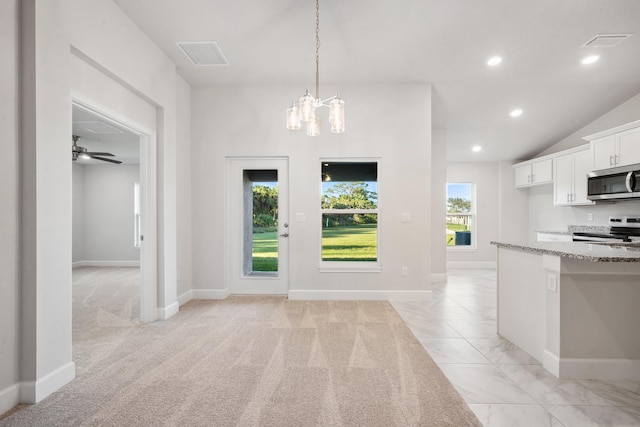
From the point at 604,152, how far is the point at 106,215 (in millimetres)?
9964

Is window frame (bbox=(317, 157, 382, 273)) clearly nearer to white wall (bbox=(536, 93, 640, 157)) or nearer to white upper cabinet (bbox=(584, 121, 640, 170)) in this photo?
white upper cabinet (bbox=(584, 121, 640, 170))

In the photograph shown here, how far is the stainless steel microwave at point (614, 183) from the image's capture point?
13.8 ft

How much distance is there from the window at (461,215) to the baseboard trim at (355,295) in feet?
11.0

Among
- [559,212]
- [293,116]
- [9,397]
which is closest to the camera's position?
[9,397]

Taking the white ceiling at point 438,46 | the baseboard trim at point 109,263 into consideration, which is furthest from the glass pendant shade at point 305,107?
the baseboard trim at point 109,263

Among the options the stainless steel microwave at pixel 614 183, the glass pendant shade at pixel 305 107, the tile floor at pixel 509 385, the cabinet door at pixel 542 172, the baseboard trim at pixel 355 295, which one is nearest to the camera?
the tile floor at pixel 509 385

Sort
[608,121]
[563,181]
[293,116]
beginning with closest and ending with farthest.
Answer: [293,116] < [608,121] < [563,181]

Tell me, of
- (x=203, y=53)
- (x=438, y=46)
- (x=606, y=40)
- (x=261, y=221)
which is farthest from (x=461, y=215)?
(x=203, y=53)

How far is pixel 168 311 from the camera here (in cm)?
375

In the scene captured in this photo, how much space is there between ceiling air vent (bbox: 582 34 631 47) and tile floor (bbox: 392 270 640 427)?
3245mm

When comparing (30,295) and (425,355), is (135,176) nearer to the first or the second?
(30,295)

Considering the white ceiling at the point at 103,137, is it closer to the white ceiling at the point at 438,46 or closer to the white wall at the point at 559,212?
the white ceiling at the point at 438,46

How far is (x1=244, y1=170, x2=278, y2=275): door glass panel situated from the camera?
4758mm

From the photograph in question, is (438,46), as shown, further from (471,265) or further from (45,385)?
(471,265)
